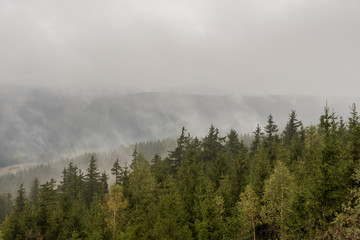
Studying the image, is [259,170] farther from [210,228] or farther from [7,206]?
[7,206]

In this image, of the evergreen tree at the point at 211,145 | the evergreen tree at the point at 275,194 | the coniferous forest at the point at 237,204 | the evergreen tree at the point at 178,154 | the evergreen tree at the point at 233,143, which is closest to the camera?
the coniferous forest at the point at 237,204

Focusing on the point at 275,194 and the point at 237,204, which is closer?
the point at 275,194

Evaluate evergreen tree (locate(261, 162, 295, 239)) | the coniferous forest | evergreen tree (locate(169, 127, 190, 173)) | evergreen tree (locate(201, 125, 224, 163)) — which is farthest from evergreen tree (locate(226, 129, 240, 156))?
evergreen tree (locate(261, 162, 295, 239))

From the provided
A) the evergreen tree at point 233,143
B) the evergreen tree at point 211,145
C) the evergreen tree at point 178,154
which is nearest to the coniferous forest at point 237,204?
the evergreen tree at point 178,154

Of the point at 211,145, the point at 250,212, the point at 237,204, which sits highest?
the point at 211,145

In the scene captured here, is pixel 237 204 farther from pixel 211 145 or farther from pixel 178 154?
pixel 211 145

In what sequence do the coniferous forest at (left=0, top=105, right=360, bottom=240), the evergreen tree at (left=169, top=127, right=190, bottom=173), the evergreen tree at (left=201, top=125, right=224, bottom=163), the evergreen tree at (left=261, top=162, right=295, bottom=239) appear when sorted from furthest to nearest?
the evergreen tree at (left=201, top=125, right=224, bottom=163) < the evergreen tree at (left=169, top=127, right=190, bottom=173) < the evergreen tree at (left=261, top=162, right=295, bottom=239) < the coniferous forest at (left=0, top=105, right=360, bottom=240)

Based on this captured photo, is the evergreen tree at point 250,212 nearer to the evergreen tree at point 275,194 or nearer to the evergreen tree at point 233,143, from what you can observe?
the evergreen tree at point 275,194

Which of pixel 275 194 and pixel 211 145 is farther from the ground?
pixel 211 145

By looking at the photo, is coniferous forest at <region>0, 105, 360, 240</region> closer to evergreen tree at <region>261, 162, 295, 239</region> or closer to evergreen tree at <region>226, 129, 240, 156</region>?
evergreen tree at <region>261, 162, 295, 239</region>

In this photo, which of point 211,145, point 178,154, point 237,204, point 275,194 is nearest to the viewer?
point 275,194

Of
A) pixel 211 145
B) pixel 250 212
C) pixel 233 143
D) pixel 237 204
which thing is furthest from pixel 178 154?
pixel 250 212

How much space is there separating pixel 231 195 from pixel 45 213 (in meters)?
33.9

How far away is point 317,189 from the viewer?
74.1 ft
